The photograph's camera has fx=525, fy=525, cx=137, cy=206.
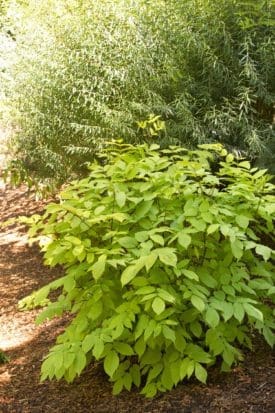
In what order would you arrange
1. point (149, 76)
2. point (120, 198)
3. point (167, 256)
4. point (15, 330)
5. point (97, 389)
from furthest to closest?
point (149, 76) → point (15, 330) → point (97, 389) → point (120, 198) → point (167, 256)

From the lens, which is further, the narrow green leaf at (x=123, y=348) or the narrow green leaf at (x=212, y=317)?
the narrow green leaf at (x=123, y=348)

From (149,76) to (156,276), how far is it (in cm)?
304

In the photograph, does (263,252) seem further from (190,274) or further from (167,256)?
(167,256)

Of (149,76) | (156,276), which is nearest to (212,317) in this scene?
(156,276)

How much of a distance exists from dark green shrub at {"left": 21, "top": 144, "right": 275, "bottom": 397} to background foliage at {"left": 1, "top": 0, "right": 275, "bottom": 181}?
6.29ft

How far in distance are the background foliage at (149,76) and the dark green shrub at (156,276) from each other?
1.92m

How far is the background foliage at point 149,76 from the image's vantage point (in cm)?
472

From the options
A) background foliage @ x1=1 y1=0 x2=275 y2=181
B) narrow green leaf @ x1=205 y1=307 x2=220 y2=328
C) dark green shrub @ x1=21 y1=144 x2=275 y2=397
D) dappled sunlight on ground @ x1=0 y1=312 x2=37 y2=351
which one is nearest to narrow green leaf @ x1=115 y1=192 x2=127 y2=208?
dark green shrub @ x1=21 y1=144 x2=275 y2=397

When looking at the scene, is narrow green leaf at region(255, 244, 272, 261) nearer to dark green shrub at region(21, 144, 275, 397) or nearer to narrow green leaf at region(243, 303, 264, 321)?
dark green shrub at region(21, 144, 275, 397)

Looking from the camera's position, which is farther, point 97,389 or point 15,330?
point 15,330

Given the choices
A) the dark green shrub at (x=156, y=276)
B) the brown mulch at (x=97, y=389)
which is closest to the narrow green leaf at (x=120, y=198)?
the dark green shrub at (x=156, y=276)

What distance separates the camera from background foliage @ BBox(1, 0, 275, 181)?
15.5ft

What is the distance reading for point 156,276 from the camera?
2457 millimetres

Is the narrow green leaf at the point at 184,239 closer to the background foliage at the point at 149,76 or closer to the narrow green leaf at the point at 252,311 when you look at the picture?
the narrow green leaf at the point at 252,311
